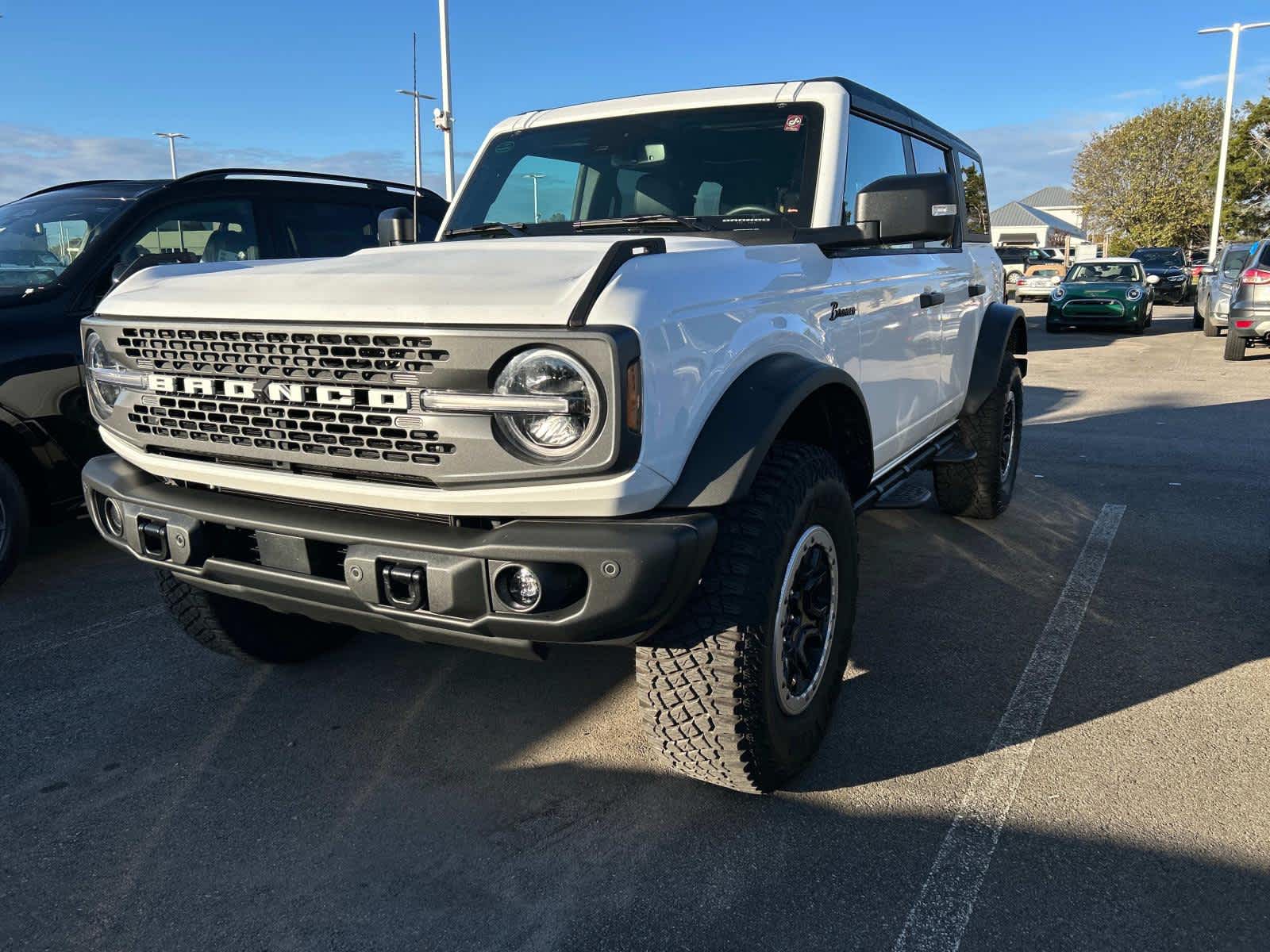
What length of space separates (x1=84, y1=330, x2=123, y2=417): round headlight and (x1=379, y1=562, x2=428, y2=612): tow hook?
1.13m

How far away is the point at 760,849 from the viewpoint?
249 centimetres

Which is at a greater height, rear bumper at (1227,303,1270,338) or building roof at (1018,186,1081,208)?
building roof at (1018,186,1081,208)

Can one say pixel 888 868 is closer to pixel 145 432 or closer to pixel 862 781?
pixel 862 781

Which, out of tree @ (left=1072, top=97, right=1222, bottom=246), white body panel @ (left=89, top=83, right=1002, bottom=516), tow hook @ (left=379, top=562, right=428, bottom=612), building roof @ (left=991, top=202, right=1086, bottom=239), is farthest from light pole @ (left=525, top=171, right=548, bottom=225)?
building roof @ (left=991, top=202, right=1086, bottom=239)

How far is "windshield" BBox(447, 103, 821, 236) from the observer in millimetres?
3283

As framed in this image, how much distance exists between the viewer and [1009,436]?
5.70 metres

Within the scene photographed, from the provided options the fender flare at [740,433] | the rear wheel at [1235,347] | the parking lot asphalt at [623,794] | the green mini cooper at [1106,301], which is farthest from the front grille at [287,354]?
the green mini cooper at [1106,301]

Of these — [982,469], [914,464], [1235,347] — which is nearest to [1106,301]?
[1235,347]

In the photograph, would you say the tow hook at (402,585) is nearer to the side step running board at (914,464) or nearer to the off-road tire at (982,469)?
the side step running board at (914,464)

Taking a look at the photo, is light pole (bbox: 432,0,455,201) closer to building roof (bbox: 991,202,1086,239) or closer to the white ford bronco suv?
the white ford bronco suv

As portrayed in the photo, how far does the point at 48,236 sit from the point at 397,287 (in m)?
3.61

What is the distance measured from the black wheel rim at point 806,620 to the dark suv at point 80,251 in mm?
2363

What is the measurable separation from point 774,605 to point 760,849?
63 cm

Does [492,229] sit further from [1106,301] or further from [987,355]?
[1106,301]
